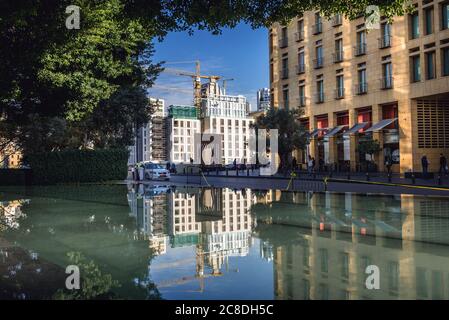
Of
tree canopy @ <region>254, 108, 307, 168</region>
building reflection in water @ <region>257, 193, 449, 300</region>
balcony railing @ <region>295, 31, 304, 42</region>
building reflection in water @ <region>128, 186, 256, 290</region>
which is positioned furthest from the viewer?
balcony railing @ <region>295, 31, 304, 42</region>

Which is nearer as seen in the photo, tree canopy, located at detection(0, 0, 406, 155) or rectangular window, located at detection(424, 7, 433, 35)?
tree canopy, located at detection(0, 0, 406, 155)

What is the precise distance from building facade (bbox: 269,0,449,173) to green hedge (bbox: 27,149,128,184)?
19.4 metres

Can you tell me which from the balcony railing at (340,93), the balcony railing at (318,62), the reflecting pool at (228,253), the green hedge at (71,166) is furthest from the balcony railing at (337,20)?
the reflecting pool at (228,253)

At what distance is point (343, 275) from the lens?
6.23 meters

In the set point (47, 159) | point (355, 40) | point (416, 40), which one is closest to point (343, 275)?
point (47, 159)

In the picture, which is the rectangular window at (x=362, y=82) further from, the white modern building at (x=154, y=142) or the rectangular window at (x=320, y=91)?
the white modern building at (x=154, y=142)

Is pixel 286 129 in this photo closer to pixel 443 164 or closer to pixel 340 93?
pixel 340 93

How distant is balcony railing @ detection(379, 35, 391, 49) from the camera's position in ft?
126

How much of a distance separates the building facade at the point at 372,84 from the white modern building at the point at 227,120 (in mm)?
128079

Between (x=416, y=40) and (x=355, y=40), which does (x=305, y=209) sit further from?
(x=355, y=40)

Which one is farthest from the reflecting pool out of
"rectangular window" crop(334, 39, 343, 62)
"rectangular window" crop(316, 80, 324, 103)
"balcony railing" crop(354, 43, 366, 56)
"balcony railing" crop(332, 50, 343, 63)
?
"rectangular window" crop(316, 80, 324, 103)

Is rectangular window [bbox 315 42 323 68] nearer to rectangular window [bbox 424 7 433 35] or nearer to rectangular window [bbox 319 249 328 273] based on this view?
rectangular window [bbox 424 7 433 35]

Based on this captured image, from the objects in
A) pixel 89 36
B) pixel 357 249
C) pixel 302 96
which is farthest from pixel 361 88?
pixel 357 249

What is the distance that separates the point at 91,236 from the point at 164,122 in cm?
17198
